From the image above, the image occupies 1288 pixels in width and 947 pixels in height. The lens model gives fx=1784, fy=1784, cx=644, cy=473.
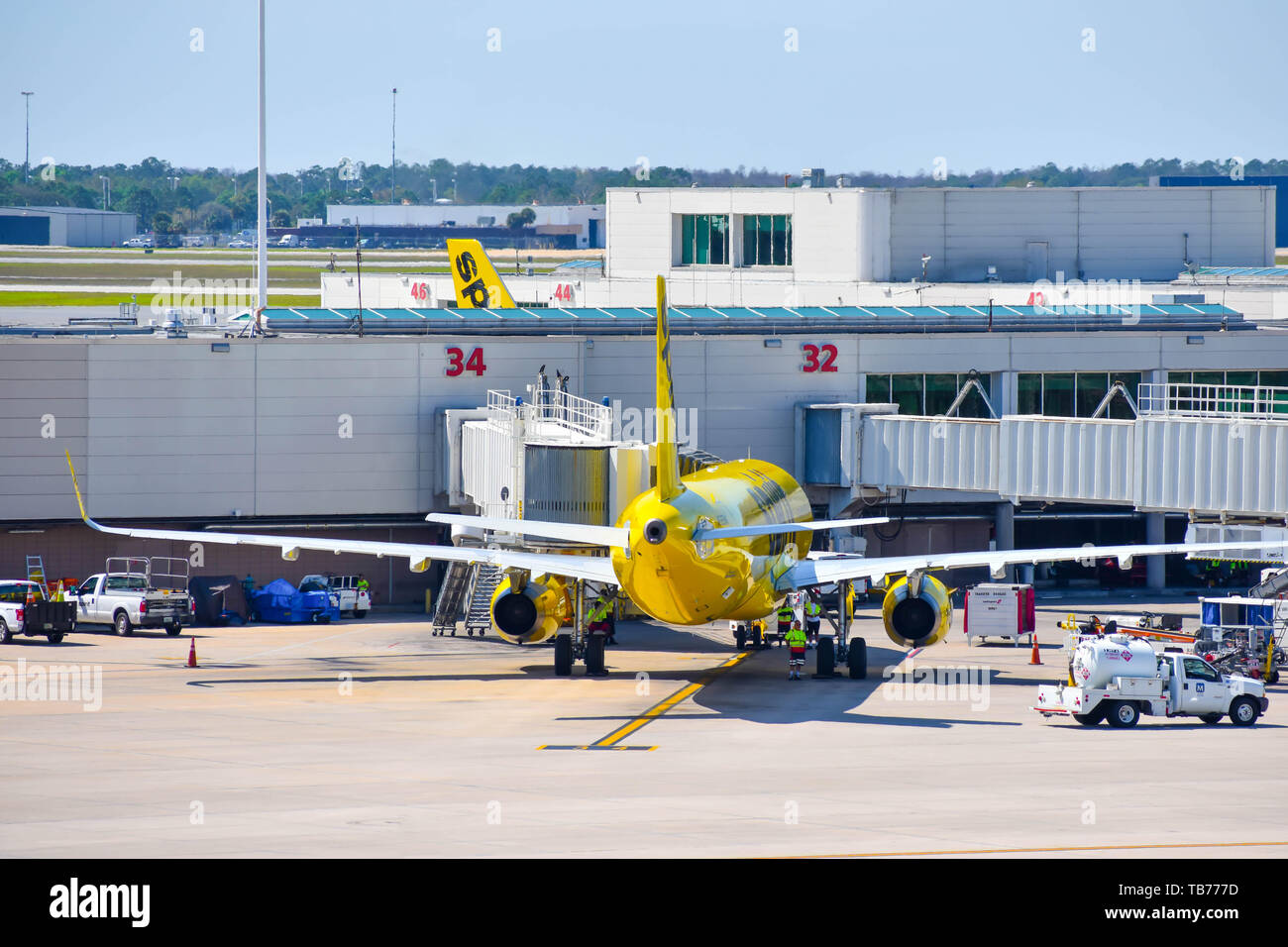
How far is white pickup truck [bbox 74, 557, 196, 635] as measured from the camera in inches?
2272

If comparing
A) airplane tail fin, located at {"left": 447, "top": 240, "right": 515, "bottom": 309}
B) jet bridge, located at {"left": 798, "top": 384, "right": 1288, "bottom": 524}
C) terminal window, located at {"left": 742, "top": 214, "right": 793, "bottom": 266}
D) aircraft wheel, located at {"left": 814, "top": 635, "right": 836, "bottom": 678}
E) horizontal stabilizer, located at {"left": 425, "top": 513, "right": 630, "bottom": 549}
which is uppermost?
terminal window, located at {"left": 742, "top": 214, "right": 793, "bottom": 266}

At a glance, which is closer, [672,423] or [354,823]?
[354,823]

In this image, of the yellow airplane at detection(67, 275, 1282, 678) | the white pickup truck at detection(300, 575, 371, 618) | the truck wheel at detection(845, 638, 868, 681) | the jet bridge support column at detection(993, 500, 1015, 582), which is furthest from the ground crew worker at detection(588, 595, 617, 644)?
the jet bridge support column at detection(993, 500, 1015, 582)

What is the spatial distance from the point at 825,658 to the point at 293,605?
22350 mm

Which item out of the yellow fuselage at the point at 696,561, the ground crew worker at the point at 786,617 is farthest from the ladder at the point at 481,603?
the yellow fuselage at the point at 696,561

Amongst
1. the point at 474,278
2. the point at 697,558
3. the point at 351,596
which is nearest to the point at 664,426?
the point at 697,558

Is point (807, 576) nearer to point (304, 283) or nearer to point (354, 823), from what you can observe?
point (354, 823)

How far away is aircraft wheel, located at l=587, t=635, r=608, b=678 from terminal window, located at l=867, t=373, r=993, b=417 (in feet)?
83.6

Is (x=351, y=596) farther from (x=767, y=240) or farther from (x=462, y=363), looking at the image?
(x=767, y=240)

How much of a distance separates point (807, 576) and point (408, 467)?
2212cm

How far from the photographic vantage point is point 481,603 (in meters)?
58.8

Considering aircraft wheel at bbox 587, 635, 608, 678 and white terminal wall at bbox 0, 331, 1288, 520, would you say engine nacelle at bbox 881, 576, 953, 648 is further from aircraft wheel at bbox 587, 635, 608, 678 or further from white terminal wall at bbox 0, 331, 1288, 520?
white terminal wall at bbox 0, 331, 1288, 520
